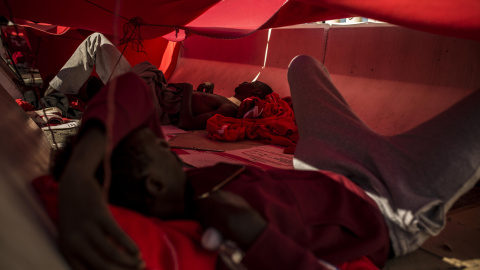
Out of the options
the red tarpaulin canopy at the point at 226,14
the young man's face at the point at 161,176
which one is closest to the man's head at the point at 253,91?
the red tarpaulin canopy at the point at 226,14

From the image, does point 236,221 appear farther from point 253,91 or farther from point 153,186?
point 253,91

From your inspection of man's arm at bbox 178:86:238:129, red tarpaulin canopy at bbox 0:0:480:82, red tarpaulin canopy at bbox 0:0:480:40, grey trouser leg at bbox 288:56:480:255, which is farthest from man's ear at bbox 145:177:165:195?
man's arm at bbox 178:86:238:129

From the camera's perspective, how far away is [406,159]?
0.86 metres

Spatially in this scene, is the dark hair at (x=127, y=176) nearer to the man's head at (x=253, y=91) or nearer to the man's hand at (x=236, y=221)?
the man's hand at (x=236, y=221)

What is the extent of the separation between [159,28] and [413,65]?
5.25 feet

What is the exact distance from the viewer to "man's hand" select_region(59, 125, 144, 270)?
45 cm

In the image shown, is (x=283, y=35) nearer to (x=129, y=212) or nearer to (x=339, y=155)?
(x=339, y=155)

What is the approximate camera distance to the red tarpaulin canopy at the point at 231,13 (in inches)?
45.3

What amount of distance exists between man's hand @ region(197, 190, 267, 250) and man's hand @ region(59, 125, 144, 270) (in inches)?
6.3

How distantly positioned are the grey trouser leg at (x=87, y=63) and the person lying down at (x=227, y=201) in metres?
1.35

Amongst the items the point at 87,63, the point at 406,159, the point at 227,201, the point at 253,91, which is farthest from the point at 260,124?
the point at 227,201

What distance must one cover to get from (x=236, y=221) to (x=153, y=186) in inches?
6.1

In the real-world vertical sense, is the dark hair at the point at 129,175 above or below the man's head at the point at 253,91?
above

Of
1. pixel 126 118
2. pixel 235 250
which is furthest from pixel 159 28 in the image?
pixel 235 250
